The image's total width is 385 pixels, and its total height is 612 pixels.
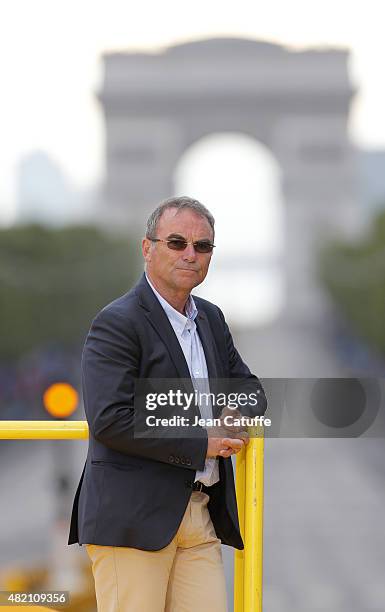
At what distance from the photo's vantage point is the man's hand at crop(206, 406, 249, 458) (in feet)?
10.0

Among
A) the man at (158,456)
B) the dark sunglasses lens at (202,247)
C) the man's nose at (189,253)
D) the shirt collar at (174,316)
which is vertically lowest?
the man at (158,456)

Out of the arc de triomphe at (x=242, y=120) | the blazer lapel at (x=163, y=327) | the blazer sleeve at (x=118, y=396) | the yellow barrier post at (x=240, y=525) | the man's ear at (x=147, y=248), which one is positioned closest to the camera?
the blazer sleeve at (x=118, y=396)

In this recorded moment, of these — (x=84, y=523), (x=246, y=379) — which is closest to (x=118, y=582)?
(x=84, y=523)

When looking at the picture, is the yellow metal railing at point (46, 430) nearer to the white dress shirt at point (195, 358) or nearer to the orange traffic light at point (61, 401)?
the orange traffic light at point (61, 401)

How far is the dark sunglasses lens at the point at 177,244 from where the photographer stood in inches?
124

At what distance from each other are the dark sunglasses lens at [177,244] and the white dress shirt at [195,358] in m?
0.14

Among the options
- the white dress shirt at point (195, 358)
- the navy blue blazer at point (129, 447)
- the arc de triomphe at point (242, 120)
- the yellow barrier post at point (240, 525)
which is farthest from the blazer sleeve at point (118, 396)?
the arc de triomphe at point (242, 120)

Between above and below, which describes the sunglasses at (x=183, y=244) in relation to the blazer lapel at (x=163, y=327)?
above

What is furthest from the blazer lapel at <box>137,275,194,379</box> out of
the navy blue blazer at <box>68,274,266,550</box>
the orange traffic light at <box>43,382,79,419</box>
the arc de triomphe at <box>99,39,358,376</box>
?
the arc de triomphe at <box>99,39,358,376</box>

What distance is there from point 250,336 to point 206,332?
51035mm

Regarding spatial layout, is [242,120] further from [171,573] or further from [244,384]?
[171,573]

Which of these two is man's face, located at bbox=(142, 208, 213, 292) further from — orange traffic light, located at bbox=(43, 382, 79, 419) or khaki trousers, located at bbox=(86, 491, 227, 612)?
khaki trousers, located at bbox=(86, 491, 227, 612)

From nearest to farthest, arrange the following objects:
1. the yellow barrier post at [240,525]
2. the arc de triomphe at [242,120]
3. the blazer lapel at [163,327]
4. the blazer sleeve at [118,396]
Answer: the blazer sleeve at [118,396]
the blazer lapel at [163,327]
the yellow barrier post at [240,525]
the arc de triomphe at [242,120]

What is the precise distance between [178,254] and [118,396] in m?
0.43
